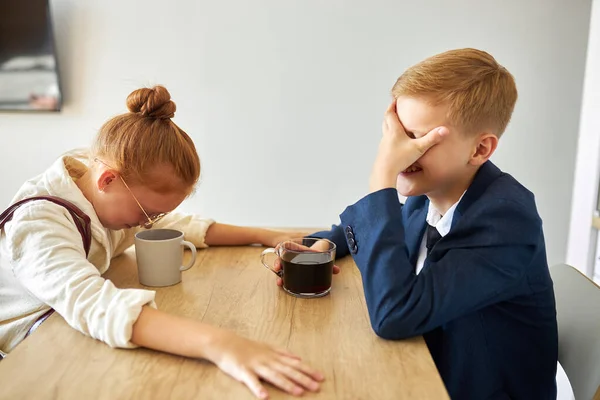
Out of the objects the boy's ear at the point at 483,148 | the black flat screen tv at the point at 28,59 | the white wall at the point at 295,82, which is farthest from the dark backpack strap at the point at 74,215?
the black flat screen tv at the point at 28,59

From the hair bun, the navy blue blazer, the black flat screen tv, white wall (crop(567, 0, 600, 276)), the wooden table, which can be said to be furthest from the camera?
the black flat screen tv

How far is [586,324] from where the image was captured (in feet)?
2.96

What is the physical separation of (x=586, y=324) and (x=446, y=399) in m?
0.45

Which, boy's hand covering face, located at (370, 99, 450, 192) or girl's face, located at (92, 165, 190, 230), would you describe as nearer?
boy's hand covering face, located at (370, 99, 450, 192)

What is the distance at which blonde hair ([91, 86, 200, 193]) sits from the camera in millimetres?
972

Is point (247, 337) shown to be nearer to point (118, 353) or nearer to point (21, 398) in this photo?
point (118, 353)

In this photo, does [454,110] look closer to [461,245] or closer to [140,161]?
[461,245]

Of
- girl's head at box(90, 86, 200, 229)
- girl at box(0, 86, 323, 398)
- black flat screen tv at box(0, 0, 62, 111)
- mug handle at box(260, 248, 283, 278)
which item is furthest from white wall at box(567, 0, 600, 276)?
A: black flat screen tv at box(0, 0, 62, 111)

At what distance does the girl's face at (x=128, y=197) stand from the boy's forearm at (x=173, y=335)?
0.35 meters

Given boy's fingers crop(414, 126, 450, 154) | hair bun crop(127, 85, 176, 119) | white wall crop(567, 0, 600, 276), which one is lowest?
white wall crop(567, 0, 600, 276)

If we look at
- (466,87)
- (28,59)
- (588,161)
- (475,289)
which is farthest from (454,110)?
(28,59)

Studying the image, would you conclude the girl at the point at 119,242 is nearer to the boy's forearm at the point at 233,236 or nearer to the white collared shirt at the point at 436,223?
the boy's forearm at the point at 233,236

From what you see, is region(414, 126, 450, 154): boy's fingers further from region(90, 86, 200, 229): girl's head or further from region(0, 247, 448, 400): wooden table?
region(90, 86, 200, 229): girl's head

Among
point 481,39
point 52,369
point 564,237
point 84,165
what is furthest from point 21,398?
point 564,237
